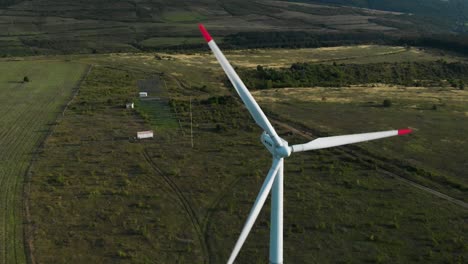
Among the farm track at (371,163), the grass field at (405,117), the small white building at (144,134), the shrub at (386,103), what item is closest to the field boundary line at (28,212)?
the small white building at (144,134)

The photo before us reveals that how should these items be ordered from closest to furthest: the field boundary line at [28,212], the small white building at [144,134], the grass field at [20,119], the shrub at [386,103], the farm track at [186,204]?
the field boundary line at [28,212] → the farm track at [186,204] → the grass field at [20,119] → the small white building at [144,134] → the shrub at [386,103]

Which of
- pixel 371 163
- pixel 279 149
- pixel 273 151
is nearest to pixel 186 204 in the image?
pixel 273 151

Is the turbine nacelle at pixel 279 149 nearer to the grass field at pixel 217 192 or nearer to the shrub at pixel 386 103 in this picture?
the grass field at pixel 217 192

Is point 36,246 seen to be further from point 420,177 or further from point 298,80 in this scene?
point 298,80

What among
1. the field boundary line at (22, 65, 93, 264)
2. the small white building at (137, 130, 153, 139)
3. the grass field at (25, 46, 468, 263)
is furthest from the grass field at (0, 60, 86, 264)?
the small white building at (137, 130, 153, 139)

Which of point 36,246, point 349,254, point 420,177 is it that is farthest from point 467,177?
point 36,246

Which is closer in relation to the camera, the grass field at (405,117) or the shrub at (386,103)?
the grass field at (405,117)

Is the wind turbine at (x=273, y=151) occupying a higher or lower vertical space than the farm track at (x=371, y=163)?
higher
